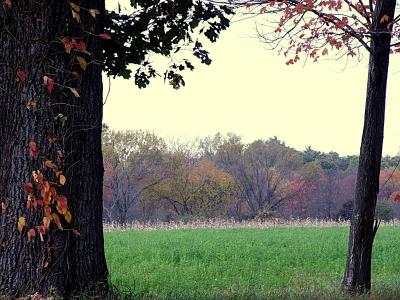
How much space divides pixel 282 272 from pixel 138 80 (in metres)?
7.73

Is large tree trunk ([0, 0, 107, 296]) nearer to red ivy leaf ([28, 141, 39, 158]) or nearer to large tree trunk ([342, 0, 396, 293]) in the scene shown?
red ivy leaf ([28, 141, 39, 158])

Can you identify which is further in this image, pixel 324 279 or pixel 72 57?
pixel 324 279

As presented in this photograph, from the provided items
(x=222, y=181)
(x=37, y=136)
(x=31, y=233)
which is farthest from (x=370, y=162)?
(x=222, y=181)

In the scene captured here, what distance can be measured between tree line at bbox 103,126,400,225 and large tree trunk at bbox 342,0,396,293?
33.9m

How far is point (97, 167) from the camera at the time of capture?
19.8 feet

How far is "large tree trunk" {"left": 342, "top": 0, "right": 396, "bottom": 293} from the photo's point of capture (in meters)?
8.62

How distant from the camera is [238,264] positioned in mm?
15875

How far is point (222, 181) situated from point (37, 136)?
45.2 m

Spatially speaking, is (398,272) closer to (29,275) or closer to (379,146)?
(379,146)

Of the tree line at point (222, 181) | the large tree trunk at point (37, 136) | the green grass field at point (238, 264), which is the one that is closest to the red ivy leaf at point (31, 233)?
the large tree trunk at point (37, 136)

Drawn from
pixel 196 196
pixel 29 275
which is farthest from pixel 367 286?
pixel 196 196

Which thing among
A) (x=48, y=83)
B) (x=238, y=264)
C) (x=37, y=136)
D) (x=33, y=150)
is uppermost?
(x=48, y=83)

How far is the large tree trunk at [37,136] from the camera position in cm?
554

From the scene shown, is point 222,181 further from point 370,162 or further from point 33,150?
point 33,150
